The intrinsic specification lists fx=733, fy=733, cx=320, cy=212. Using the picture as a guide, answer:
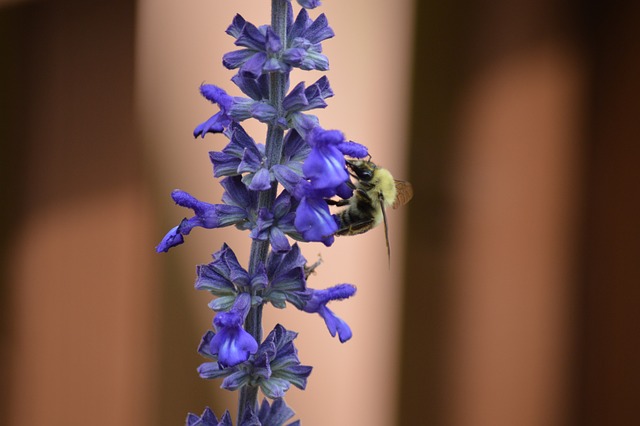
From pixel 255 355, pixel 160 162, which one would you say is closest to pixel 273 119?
pixel 255 355

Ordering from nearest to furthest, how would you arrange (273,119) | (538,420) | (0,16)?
(273,119) < (0,16) < (538,420)

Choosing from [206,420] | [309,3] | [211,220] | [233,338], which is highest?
[309,3]

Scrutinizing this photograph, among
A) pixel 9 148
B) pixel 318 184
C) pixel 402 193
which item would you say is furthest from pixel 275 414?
pixel 9 148

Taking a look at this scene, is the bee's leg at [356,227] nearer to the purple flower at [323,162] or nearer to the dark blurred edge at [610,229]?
the purple flower at [323,162]

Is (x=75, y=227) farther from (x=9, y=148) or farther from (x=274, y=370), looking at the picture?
(x=274, y=370)

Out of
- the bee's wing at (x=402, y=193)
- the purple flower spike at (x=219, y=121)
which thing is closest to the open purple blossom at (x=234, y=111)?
the purple flower spike at (x=219, y=121)

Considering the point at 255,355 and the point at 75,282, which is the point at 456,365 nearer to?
the point at 75,282
